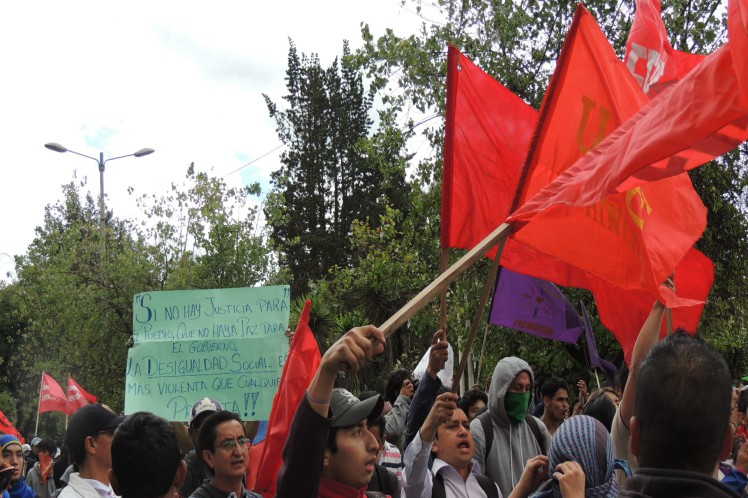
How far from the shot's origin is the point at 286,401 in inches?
175

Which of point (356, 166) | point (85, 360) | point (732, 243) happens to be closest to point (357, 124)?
point (356, 166)

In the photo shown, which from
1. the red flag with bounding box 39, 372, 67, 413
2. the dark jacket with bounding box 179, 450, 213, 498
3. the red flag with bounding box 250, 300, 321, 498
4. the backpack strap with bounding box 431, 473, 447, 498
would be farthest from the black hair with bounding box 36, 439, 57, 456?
the backpack strap with bounding box 431, 473, 447, 498

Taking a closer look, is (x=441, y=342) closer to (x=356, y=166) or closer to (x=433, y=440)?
(x=433, y=440)

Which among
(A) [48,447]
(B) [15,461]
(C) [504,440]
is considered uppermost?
(C) [504,440]

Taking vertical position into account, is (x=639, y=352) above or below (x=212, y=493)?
above

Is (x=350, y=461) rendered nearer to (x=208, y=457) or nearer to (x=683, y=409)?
(x=208, y=457)

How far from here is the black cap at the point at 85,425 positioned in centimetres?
450

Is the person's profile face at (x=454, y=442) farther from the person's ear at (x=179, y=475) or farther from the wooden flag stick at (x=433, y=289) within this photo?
the person's ear at (x=179, y=475)

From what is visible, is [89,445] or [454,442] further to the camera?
[454,442]

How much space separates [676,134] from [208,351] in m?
4.97

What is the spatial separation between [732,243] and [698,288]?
8.80m

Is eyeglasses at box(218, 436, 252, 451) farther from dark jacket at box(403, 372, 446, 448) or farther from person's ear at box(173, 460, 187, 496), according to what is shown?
person's ear at box(173, 460, 187, 496)

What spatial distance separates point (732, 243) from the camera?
1368cm

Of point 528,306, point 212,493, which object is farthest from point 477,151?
point 212,493
